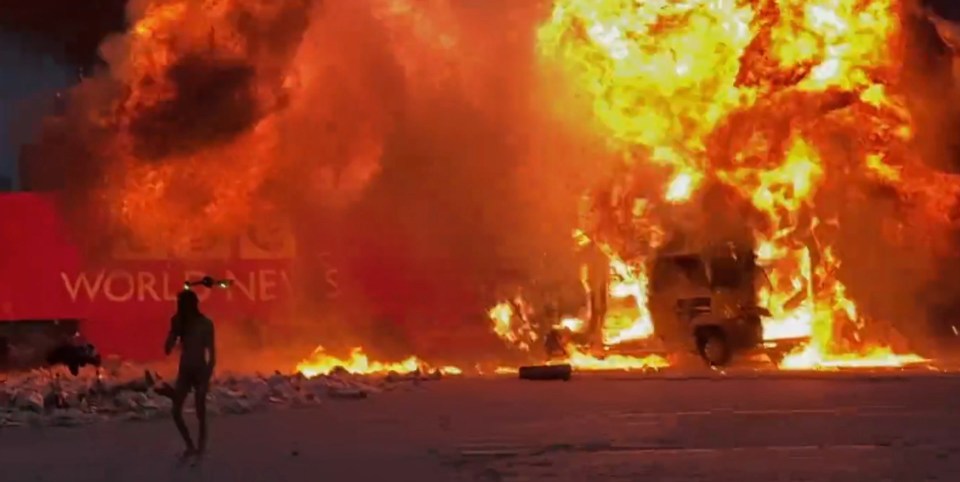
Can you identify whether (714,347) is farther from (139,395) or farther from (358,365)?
(139,395)

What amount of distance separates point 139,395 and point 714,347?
10785mm

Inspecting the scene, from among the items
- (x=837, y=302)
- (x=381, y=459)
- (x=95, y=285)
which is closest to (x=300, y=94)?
(x=95, y=285)

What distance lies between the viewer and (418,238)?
1079 inches

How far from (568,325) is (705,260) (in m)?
3.42

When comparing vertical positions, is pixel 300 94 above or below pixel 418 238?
above

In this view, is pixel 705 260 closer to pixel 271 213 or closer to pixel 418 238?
pixel 418 238

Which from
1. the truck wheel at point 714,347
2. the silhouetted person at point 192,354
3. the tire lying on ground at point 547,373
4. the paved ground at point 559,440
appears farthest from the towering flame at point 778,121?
the silhouetted person at point 192,354

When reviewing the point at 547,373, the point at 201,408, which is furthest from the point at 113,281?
the point at 201,408

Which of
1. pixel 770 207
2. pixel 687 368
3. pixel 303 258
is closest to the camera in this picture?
pixel 687 368

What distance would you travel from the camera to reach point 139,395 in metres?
18.7

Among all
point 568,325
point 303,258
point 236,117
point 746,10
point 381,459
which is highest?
point 746,10

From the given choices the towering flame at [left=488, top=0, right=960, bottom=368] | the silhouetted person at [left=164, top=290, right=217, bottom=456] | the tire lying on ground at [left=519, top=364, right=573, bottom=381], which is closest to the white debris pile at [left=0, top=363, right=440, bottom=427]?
the tire lying on ground at [left=519, top=364, right=573, bottom=381]

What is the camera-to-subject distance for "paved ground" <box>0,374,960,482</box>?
38.0 feet

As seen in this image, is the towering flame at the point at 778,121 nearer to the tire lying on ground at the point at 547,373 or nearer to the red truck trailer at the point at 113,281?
the tire lying on ground at the point at 547,373
